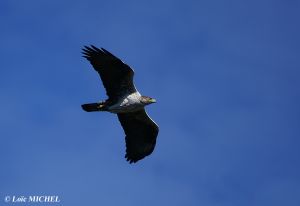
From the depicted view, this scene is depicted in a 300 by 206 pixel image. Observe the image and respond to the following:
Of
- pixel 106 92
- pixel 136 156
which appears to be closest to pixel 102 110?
pixel 106 92

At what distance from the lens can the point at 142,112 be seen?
2338 centimetres

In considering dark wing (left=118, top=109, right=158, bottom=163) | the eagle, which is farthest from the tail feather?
dark wing (left=118, top=109, right=158, bottom=163)

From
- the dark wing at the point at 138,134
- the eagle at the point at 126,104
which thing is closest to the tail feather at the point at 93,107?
the eagle at the point at 126,104

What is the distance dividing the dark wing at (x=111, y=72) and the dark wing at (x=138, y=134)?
1034 millimetres

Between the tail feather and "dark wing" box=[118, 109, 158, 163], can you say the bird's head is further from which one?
the tail feather

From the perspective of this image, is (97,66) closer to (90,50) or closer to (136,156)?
(90,50)

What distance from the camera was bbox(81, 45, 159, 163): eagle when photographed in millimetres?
22359

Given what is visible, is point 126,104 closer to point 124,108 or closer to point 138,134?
point 124,108

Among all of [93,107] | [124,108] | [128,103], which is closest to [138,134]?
[124,108]

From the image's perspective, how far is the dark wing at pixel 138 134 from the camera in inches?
926

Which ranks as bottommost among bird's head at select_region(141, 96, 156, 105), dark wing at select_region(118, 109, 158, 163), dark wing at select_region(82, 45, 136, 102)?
dark wing at select_region(118, 109, 158, 163)

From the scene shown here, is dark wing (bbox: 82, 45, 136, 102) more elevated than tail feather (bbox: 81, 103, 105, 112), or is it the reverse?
dark wing (bbox: 82, 45, 136, 102)

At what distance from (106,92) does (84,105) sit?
Result: 0.80m

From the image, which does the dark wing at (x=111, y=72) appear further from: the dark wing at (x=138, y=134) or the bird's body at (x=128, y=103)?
the dark wing at (x=138, y=134)
